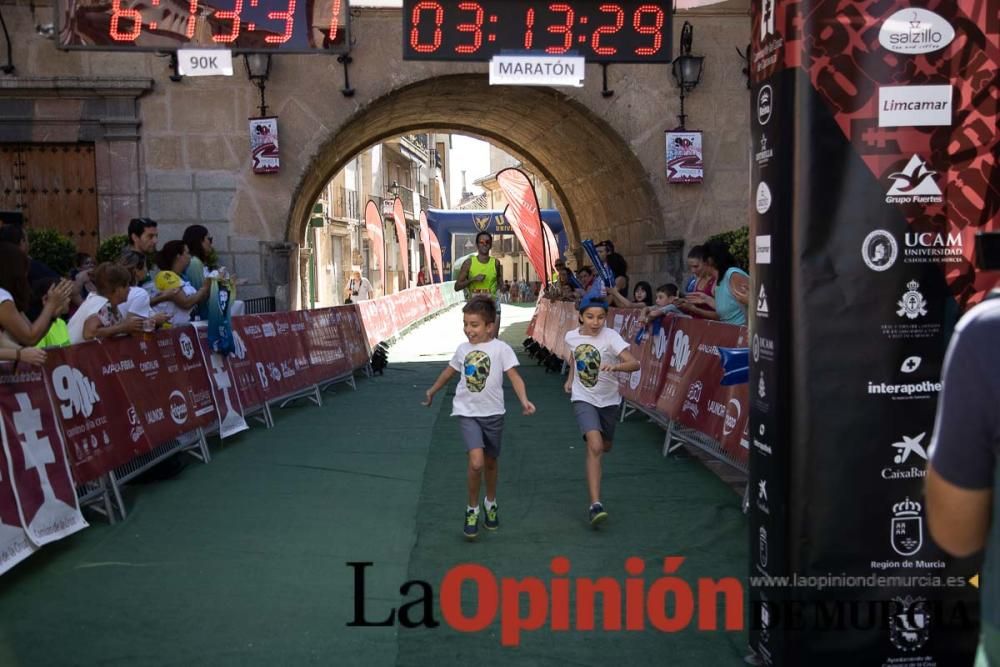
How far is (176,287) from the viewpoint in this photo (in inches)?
340

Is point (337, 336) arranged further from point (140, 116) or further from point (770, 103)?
point (770, 103)

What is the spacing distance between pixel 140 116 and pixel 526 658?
40.6ft

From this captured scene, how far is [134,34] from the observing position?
35.1 ft

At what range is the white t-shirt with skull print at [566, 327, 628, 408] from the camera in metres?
6.02

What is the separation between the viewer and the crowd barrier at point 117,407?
5.17 m

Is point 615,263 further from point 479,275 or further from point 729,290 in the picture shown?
point 729,290

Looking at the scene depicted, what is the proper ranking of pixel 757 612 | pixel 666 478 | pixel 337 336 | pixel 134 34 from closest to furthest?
1. pixel 757 612
2. pixel 666 478
3. pixel 134 34
4. pixel 337 336

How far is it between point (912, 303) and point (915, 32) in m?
0.91

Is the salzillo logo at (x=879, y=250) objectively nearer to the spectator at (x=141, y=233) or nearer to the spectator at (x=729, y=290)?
the spectator at (x=729, y=290)

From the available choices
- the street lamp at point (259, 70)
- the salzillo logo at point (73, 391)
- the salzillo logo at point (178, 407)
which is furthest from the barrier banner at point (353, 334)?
the salzillo logo at point (73, 391)

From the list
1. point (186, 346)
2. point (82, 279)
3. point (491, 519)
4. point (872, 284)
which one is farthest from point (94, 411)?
point (872, 284)

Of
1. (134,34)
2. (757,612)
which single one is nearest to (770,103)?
(757,612)

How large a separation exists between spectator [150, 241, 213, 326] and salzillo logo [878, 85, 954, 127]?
6777 mm

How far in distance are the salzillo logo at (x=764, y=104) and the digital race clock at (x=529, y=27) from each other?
7.66m
